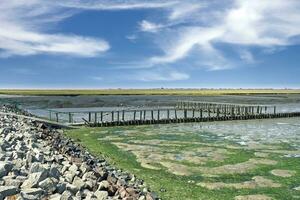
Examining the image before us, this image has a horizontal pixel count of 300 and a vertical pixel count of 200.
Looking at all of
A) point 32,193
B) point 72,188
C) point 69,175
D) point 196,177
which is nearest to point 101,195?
point 72,188

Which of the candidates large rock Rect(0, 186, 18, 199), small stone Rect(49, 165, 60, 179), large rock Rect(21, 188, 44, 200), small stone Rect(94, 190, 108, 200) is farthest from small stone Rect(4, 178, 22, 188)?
small stone Rect(94, 190, 108, 200)

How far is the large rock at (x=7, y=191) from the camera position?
933 centimetres

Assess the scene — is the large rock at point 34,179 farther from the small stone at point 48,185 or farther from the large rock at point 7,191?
the large rock at point 7,191

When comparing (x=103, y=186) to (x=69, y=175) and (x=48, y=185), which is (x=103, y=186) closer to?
(x=69, y=175)

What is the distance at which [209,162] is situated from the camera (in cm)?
2261

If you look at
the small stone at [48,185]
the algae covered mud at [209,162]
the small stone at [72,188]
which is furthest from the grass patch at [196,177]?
the small stone at [48,185]

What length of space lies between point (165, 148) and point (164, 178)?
926 cm

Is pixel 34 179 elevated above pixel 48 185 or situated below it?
above

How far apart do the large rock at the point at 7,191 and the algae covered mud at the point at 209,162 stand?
7.35 metres

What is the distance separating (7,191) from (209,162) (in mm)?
14631

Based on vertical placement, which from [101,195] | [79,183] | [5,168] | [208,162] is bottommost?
[208,162]

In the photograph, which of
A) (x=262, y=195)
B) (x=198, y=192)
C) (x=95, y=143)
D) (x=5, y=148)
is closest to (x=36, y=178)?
(x=5, y=148)

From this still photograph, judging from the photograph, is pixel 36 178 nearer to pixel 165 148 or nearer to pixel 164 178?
pixel 164 178

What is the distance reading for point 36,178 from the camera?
10.6 metres
